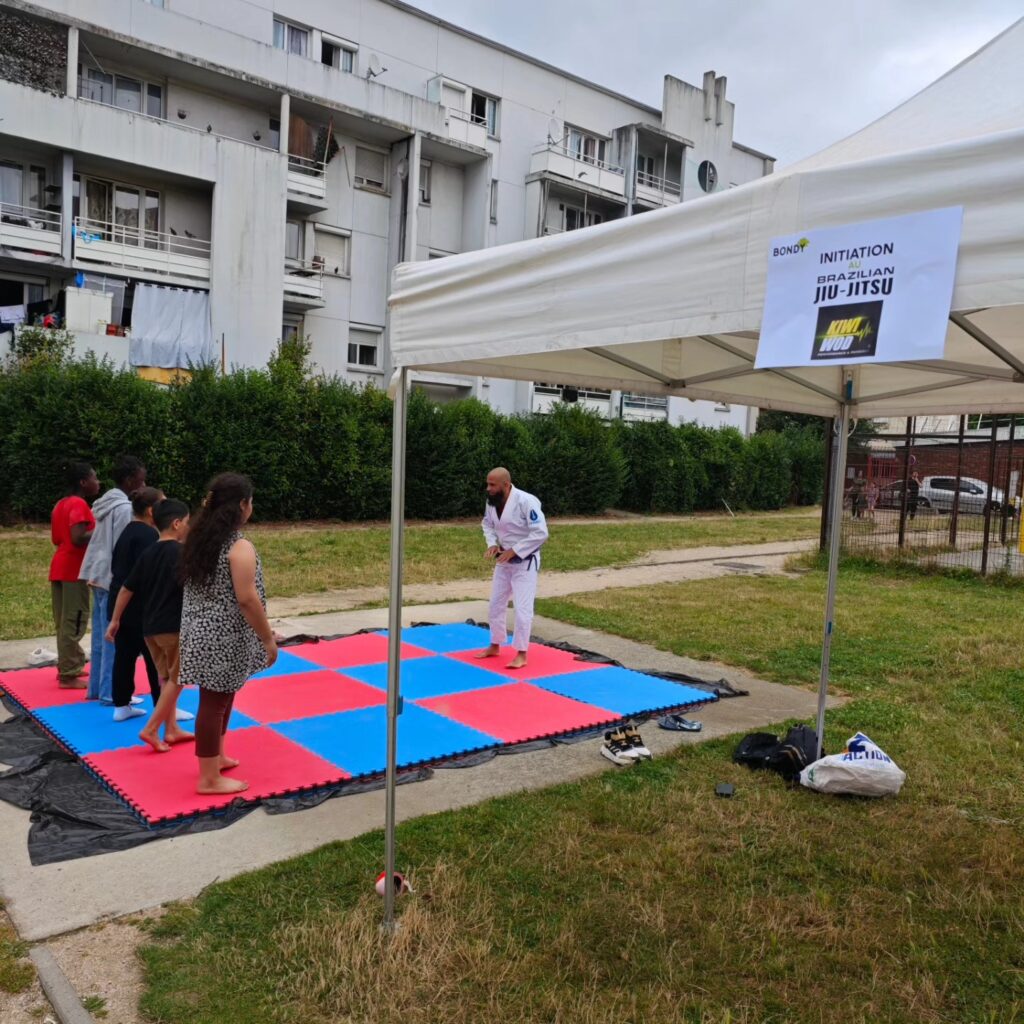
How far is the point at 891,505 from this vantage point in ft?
48.6

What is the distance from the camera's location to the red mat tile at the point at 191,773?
14.6ft

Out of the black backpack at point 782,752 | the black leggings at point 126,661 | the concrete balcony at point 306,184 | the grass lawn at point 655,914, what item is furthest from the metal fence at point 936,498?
the concrete balcony at point 306,184

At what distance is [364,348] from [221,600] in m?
25.4

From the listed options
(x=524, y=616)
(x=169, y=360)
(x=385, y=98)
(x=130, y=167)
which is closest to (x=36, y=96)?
(x=130, y=167)

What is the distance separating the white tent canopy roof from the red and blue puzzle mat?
2469mm

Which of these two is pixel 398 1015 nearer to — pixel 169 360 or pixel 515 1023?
pixel 515 1023

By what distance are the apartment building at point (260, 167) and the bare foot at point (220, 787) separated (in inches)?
760

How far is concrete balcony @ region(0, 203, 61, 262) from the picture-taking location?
21.0 metres

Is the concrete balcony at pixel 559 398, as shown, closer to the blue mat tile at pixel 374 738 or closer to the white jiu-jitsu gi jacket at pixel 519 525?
the white jiu-jitsu gi jacket at pixel 519 525

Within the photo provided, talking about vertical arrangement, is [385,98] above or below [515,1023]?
above

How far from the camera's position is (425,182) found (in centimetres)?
2945

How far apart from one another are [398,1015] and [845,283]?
8.72 ft

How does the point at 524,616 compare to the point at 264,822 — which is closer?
the point at 264,822

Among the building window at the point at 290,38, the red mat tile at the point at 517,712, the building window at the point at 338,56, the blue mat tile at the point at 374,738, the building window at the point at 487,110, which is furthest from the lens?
the building window at the point at 487,110
